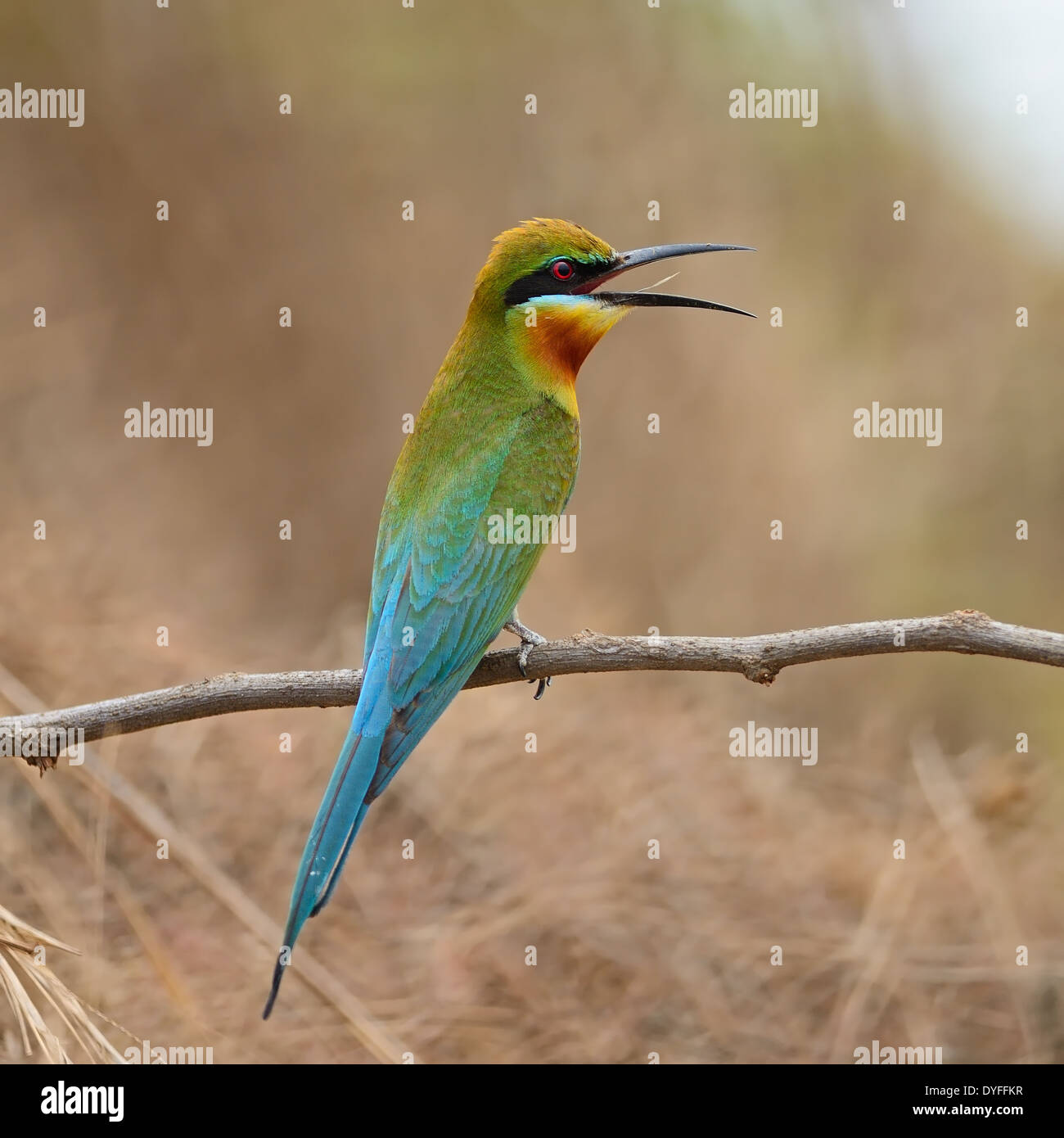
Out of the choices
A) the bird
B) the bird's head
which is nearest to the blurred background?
the bird

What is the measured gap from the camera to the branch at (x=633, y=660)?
2.10 m

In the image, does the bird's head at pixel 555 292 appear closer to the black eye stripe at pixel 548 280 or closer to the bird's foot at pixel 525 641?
the black eye stripe at pixel 548 280

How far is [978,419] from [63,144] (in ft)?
17.3

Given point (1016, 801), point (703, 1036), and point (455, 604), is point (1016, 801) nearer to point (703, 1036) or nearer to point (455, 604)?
point (703, 1036)

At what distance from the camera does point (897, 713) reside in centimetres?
596

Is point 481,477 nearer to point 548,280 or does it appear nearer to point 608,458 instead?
point 548,280

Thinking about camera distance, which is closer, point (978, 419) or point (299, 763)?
point (299, 763)

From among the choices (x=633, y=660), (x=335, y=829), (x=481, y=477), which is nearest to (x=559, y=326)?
(x=481, y=477)

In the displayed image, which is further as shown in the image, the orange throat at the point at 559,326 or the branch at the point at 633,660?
the orange throat at the point at 559,326

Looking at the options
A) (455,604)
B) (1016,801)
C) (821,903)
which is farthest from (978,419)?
(455,604)

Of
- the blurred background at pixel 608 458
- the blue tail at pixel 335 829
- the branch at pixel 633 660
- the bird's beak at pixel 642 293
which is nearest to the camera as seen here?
the branch at pixel 633 660

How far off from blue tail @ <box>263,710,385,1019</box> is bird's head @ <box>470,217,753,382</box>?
1.30 m

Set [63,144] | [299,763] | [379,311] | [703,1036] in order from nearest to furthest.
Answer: [703,1036]
[299,763]
[63,144]
[379,311]

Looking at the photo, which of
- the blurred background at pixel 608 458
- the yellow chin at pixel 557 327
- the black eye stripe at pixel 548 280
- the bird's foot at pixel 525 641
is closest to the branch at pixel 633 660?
the bird's foot at pixel 525 641
